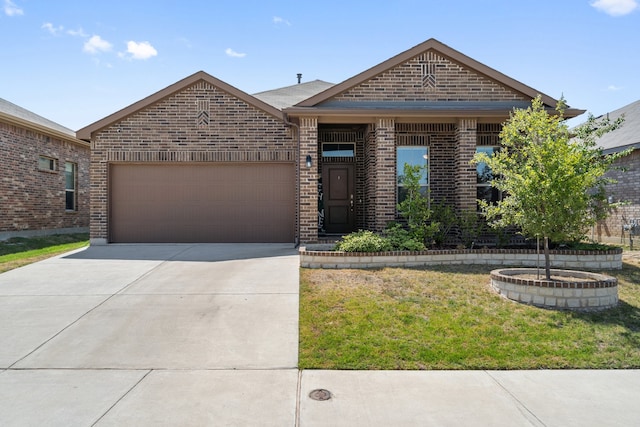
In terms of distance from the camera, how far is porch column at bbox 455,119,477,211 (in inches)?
393

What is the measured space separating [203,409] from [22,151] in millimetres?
14361

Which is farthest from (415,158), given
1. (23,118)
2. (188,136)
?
(23,118)

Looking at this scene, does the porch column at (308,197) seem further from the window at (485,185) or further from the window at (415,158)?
the window at (485,185)

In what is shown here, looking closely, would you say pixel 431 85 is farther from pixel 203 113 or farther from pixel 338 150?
pixel 203 113

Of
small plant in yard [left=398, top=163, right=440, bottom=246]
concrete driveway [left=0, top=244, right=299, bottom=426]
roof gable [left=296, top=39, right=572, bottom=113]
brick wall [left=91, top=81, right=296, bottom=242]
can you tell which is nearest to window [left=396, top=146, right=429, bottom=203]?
roof gable [left=296, top=39, right=572, bottom=113]

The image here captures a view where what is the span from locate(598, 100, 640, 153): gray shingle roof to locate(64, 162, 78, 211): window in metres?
20.4

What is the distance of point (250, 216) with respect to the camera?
435 inches

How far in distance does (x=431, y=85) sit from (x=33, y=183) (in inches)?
538

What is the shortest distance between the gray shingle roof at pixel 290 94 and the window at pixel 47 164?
26.5 ft

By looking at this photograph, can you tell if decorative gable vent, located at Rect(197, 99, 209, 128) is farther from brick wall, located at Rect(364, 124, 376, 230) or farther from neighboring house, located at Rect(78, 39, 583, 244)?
brick wall, located at Rect(364, 124, 376, 230)

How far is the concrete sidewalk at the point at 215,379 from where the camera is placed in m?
3.17

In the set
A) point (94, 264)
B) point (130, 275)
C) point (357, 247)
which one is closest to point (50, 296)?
point (130, 275)

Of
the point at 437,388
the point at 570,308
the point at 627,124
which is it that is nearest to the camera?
the point at 437,388

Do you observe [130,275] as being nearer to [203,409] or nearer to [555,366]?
[203,409]
